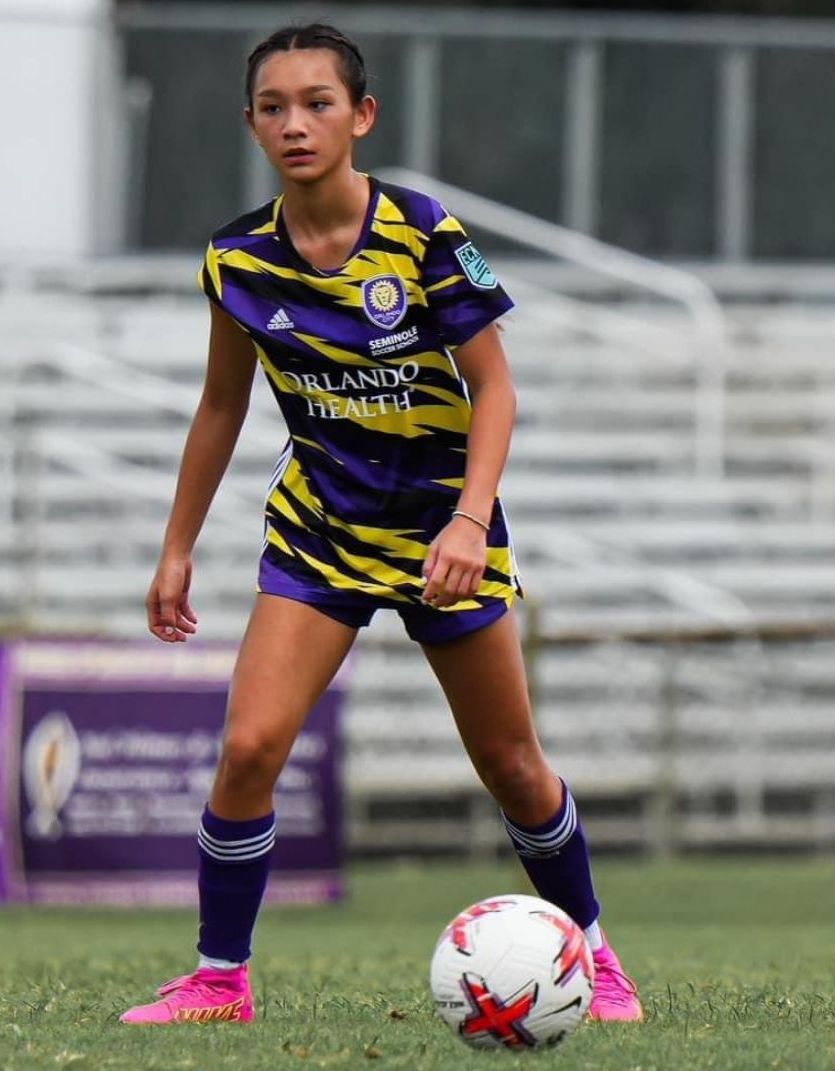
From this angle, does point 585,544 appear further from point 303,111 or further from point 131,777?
point 303,111

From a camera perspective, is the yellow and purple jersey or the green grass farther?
the yellow and purple jersey

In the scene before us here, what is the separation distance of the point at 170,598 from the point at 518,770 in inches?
36.4

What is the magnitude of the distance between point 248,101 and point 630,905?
7.49m

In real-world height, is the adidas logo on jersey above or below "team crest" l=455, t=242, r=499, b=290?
below

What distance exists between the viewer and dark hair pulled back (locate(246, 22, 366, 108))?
5.39 meters

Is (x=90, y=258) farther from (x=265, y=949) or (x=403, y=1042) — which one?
(x=403, y=1042)

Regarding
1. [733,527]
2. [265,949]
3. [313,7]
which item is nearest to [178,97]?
[313,7]

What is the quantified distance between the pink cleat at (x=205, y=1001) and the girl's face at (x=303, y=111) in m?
1.86

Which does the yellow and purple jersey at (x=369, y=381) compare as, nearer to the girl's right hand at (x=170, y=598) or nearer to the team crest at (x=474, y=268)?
the team crest at (x=474, y=268)

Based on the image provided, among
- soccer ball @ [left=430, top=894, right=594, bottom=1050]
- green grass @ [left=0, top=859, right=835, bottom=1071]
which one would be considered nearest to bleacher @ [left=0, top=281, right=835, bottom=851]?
green grass @ [left=0, top=859, right=835, bottom=1071]

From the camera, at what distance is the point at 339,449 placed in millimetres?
5535

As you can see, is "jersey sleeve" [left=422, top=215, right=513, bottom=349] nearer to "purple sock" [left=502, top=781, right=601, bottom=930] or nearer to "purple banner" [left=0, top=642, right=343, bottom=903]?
"purple sock" [left=502, top=781, right=601, bottom=930]

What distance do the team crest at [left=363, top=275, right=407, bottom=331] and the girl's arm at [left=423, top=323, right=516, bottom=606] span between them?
16 centimetres

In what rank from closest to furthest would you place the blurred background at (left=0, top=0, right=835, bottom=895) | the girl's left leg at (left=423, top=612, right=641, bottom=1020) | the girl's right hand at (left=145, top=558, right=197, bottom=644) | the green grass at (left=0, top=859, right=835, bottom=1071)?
the green grass at (left=0, top=859, right=835, bottom=1071) < the girl's left leg at (left=423, top=612, right=641, bottom=1020) < the girl's right hand at (left=145, top=558, right=197, bottom=644) < the blurred background at (left=0, top=0, right=835, bottom=895)
